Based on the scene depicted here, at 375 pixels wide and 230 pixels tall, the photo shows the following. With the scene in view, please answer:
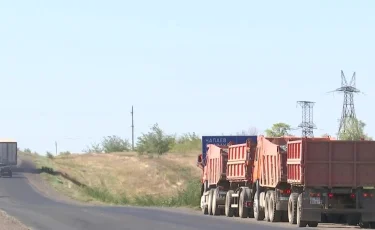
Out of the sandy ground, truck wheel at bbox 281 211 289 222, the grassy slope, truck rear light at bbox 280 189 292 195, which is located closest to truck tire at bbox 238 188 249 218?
truck wheel at bbox 281 211 289 222

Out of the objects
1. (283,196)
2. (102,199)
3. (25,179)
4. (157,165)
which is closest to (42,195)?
(102,199)

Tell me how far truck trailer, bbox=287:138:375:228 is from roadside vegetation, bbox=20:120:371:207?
37.1m

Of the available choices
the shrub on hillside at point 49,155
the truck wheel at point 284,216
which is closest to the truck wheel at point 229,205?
the truck wheel at point 284,216

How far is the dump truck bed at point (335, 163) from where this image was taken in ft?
116

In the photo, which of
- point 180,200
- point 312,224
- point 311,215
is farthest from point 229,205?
point 180,200

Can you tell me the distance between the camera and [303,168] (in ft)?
116

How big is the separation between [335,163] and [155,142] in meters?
102

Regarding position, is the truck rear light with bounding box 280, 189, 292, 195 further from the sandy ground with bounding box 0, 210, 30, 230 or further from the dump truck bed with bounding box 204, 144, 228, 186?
the sandy ground with bounding box 0, 210, 30, 230

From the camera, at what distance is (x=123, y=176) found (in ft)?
355

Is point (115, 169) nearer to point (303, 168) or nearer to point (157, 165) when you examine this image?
point (157, 165)

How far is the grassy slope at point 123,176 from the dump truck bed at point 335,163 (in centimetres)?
4468

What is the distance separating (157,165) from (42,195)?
26.9 m

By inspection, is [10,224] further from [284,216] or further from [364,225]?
[364,225]

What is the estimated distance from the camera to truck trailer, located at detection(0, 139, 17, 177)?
4058 inches
